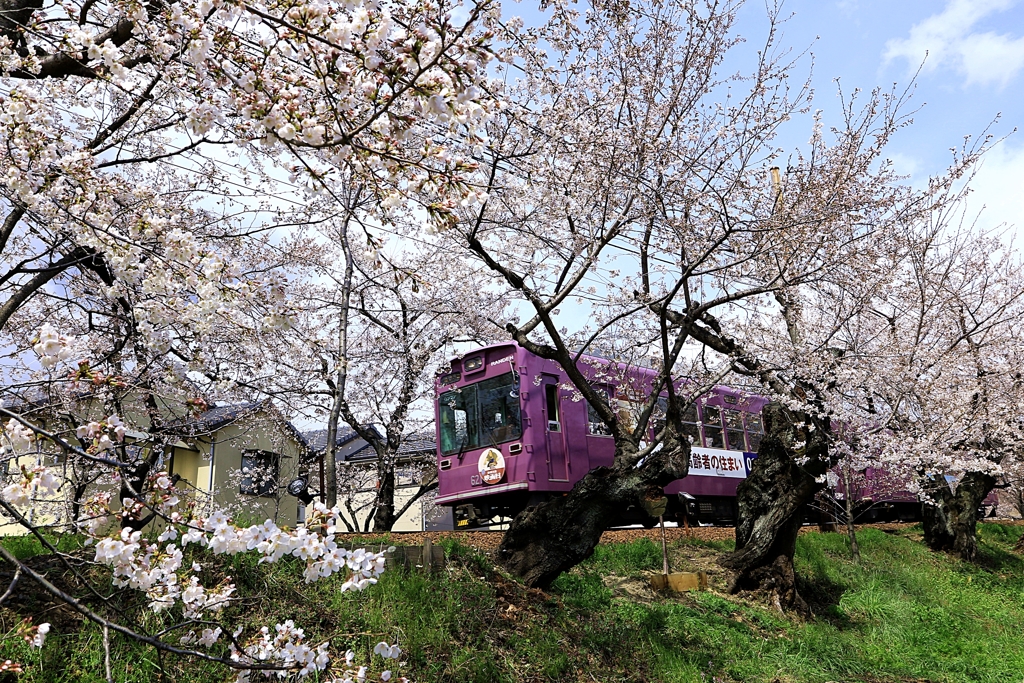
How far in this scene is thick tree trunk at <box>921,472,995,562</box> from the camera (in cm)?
1290

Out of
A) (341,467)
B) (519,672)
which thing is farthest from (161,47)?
(341,467)

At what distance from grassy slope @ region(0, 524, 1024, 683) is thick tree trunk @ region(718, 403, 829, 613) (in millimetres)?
400

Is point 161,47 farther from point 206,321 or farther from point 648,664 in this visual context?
point 648,664

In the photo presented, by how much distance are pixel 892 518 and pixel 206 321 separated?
20.9 m

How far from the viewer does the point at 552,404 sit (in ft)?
37.1

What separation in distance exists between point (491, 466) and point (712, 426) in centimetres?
470

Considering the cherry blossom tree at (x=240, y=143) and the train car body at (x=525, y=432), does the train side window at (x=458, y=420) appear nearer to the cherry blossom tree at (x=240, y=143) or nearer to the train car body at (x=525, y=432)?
the train car body at (x=525, y=432)

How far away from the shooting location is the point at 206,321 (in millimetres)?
3357

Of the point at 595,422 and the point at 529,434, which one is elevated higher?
the point at 595,422

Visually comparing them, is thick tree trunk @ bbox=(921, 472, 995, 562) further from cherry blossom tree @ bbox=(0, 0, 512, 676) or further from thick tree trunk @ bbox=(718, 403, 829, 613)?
cherry blossom tree @ bbox=(0, 0, 512, 676)

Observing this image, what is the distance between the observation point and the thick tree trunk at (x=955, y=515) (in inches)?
508

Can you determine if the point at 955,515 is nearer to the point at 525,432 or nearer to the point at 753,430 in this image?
the point at 753,430

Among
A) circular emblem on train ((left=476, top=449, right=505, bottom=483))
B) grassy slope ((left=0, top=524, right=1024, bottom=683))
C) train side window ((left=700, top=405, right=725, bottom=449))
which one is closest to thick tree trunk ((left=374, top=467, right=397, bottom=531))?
circular emblem on train ((left=476, top=449, right=505, bottom=483))

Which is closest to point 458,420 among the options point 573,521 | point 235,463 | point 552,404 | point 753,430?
point 552,404
